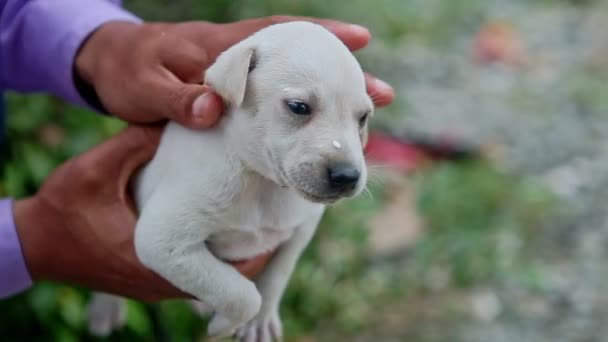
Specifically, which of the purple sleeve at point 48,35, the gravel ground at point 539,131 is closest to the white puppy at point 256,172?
the purple sleeve at point 48,35

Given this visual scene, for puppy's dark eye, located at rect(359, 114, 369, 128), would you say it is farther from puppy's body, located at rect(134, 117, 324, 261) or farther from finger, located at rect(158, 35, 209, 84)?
finger, located at rect(158, 35, 209, 84)

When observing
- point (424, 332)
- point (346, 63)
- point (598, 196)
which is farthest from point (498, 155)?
point (346, 63)

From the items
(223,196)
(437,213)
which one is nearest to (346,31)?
(223,196)

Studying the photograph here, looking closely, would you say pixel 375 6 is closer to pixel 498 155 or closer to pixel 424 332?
pixel 498 155

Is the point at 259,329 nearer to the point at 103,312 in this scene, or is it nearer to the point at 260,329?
the point at 260,329

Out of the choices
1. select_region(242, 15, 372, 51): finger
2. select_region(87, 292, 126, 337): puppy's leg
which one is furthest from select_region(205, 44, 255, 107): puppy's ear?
select_region(87, 292, 126, 337): puppy's leg

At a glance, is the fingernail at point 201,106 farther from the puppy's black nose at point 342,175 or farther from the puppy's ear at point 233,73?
the puppy's black nose at point 342,175
